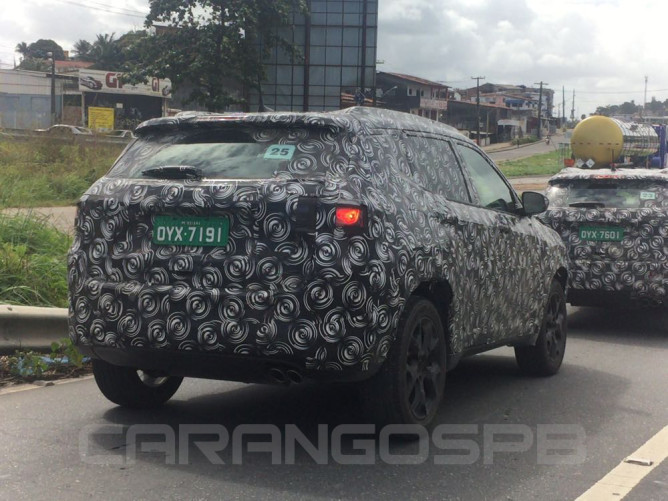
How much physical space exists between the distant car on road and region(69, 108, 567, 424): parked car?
67.5 meters

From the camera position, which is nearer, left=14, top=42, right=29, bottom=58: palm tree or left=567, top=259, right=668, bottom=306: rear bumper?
left=567, top=259, right=668, bottom=306: rear bumper

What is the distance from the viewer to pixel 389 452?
5.02 metres

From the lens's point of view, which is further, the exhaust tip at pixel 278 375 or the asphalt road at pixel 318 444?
the exhaust tip at pixel 278 375

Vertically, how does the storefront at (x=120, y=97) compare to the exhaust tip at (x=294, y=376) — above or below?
above

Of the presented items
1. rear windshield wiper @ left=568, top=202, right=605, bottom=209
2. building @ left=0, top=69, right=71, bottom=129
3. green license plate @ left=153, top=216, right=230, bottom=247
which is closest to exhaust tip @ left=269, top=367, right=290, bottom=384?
green license plate @ left=153, top=216, right=230, bottom=247

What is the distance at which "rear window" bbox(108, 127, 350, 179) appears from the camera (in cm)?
488

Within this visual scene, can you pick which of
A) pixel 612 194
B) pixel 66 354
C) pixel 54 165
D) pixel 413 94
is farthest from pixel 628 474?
pixel 413 94

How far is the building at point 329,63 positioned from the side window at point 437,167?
37951mm

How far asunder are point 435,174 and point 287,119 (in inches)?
45.3

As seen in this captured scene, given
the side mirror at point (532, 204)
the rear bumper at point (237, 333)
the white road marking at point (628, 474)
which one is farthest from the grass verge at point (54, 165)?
the white road marking at point (628, 474)

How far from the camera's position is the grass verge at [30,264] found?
8.13 metres

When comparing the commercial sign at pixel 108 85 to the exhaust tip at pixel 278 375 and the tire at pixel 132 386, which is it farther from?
the exhaust tip at pixel 278 375

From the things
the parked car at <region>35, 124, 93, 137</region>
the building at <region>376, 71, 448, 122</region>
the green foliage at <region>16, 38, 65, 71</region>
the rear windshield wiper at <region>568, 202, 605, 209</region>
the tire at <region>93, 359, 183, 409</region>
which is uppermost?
the green foliage at <region>16, 38, 65, 71</region>

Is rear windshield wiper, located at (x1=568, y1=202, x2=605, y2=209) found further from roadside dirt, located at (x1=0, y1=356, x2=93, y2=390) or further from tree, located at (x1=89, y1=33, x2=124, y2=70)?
tree, located at (x1=89, y1=33, x2=124, y2=70)
